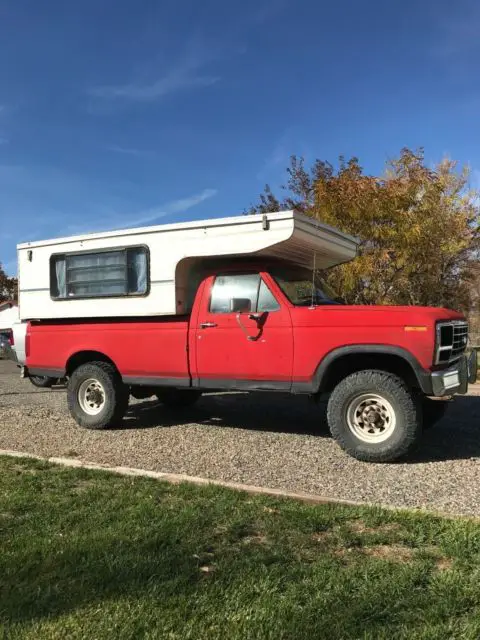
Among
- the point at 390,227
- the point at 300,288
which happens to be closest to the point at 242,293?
the point at 300,288

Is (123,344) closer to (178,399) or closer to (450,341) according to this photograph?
(178,399)

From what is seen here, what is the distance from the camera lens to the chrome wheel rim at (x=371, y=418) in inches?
230

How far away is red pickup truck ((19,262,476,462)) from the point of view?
5.73m

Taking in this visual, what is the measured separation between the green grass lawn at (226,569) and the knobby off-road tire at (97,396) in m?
2.98

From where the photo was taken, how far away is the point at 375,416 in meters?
5.94

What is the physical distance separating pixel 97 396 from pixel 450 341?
15.1ft

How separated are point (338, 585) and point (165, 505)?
5.69 feet

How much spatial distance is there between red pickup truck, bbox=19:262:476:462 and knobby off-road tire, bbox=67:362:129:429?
1cm

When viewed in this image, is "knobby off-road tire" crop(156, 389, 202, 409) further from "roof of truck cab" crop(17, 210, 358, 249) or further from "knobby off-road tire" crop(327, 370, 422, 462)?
"knobby off-road tire" crop(327, 370, 422, 462)

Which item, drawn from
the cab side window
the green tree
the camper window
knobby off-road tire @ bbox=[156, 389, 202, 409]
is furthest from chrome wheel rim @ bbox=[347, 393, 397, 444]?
the green tree

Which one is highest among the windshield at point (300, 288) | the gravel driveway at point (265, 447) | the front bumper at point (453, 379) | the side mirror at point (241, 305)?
the windshield at point (300, 288)

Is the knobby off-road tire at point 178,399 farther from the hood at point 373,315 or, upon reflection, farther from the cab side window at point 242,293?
the hood at point 373,315

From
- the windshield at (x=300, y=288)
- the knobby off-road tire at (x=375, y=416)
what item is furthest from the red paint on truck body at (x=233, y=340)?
the knobby off-road tire at (x=375, y=416)

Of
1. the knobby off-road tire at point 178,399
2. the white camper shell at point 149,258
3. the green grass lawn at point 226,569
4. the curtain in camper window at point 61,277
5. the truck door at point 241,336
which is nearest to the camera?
the green grass lawn at point 226,569
